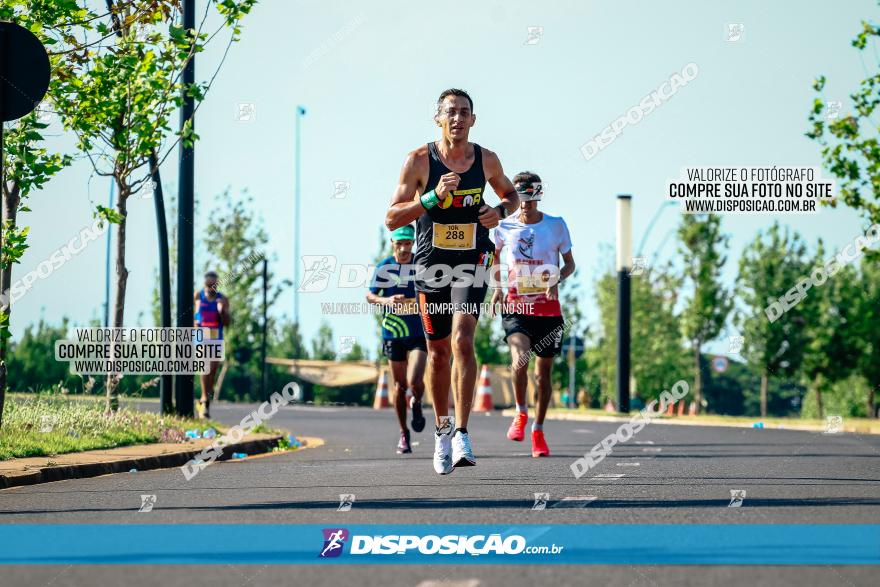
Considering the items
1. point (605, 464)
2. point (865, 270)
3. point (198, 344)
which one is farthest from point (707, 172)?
point (865, 270)

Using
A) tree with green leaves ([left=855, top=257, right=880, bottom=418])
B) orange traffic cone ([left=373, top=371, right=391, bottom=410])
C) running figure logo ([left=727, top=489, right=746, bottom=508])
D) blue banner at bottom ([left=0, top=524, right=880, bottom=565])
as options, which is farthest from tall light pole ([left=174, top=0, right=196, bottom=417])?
tree with green leaves ([left=855, top=257, right=880, bottom=418])

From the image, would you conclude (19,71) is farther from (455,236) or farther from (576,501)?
(576,501)

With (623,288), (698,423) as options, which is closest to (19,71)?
(698,423)

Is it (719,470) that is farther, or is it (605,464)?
(605,464)

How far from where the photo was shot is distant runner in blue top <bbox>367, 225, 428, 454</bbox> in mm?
12055

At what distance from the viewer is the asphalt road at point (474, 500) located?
4559 mm

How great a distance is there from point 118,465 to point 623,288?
19.0 m

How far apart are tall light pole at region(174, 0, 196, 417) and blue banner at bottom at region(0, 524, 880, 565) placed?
9.46 meters

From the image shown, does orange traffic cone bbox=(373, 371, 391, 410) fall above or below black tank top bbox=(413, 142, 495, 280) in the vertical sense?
below

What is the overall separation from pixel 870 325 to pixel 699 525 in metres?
37.9

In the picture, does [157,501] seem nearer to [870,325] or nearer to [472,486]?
[472,486]

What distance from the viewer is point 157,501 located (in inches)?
281

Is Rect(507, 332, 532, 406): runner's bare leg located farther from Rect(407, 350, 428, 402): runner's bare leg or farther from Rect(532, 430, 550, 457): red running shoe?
Rect(407, 350, 428, 402): runner's bare leg

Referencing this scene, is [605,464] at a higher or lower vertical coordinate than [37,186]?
lower
